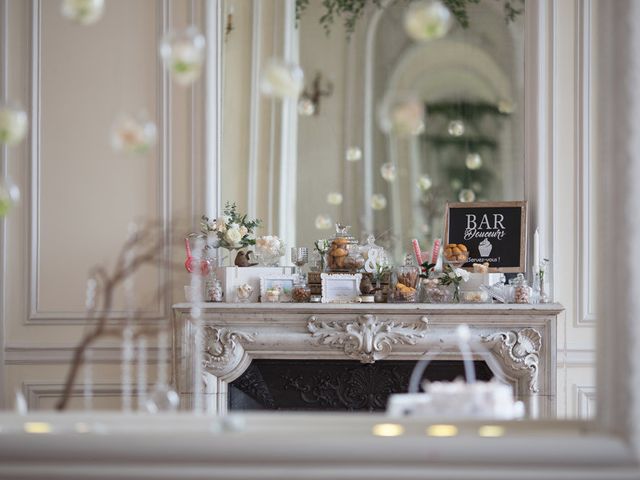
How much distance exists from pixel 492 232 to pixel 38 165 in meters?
2.51

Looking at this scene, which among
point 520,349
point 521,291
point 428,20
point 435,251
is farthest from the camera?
point 435,251

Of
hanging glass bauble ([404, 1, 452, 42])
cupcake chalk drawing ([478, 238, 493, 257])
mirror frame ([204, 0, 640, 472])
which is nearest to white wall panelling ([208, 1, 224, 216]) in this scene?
cupcake chalk drawing ([478, 238, 493, 257])

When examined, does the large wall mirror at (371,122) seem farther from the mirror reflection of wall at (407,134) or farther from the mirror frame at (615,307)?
the mirror frame at (615,307)

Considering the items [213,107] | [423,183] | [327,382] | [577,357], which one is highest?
[213,107]

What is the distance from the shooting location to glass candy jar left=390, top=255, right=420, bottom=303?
4.70 m

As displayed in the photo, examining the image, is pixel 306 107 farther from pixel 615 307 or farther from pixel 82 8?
pixel 615 307

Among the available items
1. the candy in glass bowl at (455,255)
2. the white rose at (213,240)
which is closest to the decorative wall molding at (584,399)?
the candy in glass bowl at (455,255)

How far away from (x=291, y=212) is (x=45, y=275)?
55.5 inches

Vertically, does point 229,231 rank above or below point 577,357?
above

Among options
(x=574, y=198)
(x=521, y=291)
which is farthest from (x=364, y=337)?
(x=574, y=198)

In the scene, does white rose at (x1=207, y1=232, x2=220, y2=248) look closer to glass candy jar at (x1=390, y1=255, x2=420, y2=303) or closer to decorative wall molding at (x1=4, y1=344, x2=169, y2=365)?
decorative wall molding at (x1=4, y1=344, x2=169, y2=365)

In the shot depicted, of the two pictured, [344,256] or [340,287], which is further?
[344,256]

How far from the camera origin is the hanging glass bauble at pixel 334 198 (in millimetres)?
5098

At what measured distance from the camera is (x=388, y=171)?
5.07 metres
